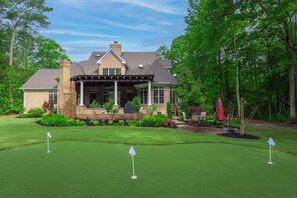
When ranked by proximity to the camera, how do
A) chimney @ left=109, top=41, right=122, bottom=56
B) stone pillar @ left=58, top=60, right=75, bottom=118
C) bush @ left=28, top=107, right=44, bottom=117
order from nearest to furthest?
1. stone pillar @ left=58, top=60, right=75, bottom=118
2. bush @ left=28, top=107, right=44, bottom=117
3. chimney @ left=109, top=41, right=122, bottom=56

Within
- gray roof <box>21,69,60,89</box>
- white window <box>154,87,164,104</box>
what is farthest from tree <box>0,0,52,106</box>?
white window <box>154,87,164,104</box>

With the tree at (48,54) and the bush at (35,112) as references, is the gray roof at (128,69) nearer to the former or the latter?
the bush at (35,112)

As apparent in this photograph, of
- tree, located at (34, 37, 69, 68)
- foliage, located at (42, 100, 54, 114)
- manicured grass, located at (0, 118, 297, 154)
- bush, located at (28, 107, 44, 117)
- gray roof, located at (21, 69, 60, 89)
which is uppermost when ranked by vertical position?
tree, located at (34, 37, 69, 68)

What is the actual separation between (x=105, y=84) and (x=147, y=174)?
1897 centimetres

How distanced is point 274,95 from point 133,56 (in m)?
18.4

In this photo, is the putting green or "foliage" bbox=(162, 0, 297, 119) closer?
the putting green

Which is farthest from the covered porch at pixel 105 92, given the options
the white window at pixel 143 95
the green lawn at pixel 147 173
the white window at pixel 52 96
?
the green lawn at pixel 147 173

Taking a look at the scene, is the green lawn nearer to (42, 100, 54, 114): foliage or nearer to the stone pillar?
the stone pillar

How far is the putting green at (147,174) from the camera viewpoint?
3420 mm

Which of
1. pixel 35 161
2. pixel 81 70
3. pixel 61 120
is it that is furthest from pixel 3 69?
pixel 35 161

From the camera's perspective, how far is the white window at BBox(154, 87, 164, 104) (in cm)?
Answer: 2161

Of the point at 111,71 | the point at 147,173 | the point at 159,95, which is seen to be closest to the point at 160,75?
the point at 159,95

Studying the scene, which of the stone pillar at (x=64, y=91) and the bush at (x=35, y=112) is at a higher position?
the stone pillar at (x=64, y=91)

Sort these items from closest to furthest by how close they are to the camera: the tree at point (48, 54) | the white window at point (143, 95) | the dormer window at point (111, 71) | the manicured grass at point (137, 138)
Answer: the manicured grass at point (137, 138), the white window at point (143, 95), the dormer window at point (111, 71), the tree at point (48, 54)
